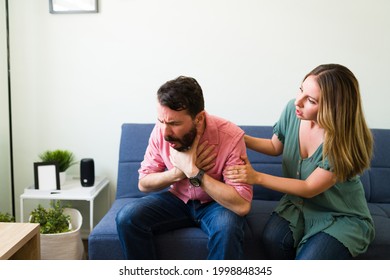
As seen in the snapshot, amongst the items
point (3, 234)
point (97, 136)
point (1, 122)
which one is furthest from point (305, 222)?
point (1, 122)

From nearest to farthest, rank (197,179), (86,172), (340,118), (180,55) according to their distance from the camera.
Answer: (340,118)
(197,179)
(86,172)
(180,55)

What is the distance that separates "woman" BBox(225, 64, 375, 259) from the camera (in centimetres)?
145

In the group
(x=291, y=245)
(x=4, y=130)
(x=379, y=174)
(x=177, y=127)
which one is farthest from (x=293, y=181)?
(x=4, y=130)

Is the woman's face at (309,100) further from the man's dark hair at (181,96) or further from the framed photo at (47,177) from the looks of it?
the framed photo at (47,177)

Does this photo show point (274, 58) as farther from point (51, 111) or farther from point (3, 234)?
point (3, 234)

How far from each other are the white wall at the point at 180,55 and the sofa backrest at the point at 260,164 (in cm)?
22

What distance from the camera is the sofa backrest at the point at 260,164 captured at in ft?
7.13

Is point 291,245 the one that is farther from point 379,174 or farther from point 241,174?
point 379,174

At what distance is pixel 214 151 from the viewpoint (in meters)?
1.62

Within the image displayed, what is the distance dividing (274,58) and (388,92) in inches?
30.6

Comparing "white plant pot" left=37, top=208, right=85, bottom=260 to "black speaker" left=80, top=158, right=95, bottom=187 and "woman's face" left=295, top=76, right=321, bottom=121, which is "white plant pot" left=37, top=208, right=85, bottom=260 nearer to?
"black speaker" left=80, top=158, right=95, bottom=187

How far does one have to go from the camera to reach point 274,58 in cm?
237

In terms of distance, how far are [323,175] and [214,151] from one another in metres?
0.46

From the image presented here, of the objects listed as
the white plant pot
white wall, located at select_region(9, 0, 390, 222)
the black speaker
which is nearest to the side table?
the black speaker
